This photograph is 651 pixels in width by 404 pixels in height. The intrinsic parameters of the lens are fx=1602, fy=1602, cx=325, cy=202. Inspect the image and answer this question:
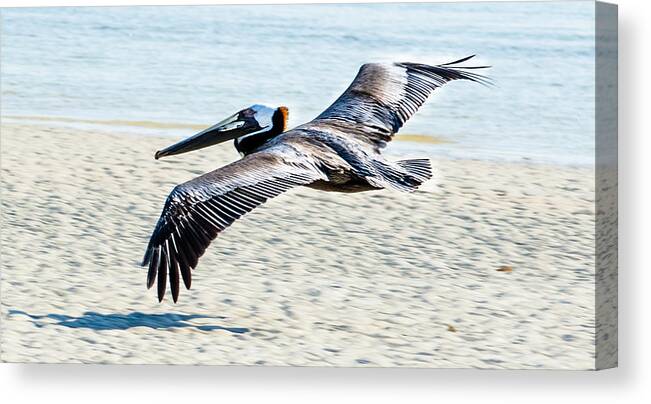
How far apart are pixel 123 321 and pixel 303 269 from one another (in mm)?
829

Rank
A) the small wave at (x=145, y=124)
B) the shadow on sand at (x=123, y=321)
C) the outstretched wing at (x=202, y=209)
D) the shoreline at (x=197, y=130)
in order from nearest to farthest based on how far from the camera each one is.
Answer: the outstretched wing at (x=202, y=209) → the shoreline at (x=197, y=130) → the small wave at (x=145, y=124) → the shadow on sand at (x=123, y=321)

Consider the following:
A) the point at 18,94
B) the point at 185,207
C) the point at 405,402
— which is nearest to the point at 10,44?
the point at 18,94

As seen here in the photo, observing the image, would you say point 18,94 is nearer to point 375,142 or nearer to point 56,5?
point 56,5

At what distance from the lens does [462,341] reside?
22.2 ft

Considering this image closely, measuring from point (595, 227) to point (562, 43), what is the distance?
77 cm

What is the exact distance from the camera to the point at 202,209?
6406mm

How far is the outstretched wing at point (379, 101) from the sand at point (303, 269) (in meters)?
0.23

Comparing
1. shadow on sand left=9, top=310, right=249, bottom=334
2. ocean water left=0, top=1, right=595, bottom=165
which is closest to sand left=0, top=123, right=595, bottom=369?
shadow on sand left=9, top=310, right=249, bottom=334

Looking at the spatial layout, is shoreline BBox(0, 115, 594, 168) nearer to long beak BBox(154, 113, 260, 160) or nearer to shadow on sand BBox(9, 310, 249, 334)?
long beak BBox(154, 113, 260, 160)

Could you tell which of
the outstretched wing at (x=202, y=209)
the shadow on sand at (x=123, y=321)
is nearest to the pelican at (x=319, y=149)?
the outstretched wing at (x=202, y=209)

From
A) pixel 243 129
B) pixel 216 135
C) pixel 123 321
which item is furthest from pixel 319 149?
pixel 123 321

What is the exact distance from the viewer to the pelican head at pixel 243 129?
6980 millimetres

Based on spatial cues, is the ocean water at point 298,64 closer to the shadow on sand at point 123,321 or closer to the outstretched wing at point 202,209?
the outstretched wing at point 202,209

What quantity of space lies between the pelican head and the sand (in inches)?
2.4
